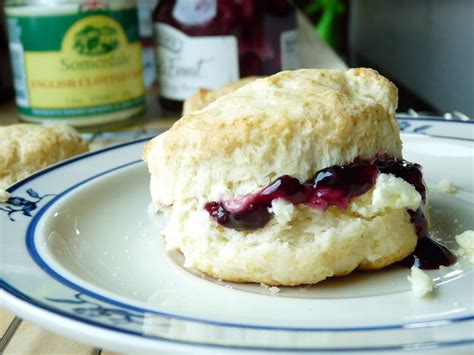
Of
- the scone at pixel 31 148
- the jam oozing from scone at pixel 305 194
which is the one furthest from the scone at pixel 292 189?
the scone at pixel 31 148

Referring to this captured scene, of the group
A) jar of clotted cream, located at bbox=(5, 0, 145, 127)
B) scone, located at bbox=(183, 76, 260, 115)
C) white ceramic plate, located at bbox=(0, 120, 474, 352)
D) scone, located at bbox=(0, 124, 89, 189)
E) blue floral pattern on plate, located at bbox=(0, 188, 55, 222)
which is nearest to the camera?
white ceramic plate, located at bbox=(0, 120, 474, 352)

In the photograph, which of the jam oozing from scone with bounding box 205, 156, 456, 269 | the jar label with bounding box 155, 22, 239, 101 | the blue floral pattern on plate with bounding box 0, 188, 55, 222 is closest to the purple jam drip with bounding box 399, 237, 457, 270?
the jam oozing from scone with bounding box 205, 156, 456, 269

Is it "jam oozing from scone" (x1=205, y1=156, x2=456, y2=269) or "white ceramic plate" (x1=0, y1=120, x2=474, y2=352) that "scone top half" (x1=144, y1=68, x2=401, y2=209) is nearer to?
"jam oozing from scone" (x1=205, y1=156, x2=456, y2=269)

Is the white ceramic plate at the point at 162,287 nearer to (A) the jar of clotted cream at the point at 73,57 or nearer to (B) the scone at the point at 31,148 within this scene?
(B) the scone at the point at 31,148

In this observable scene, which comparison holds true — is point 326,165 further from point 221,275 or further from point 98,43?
point 98,43

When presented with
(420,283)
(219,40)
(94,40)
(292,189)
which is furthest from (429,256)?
(94,40)

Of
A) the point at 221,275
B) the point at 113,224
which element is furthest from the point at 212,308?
the point at 113,224
